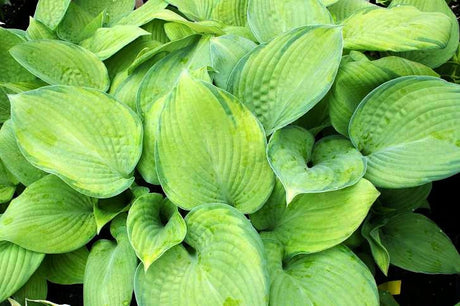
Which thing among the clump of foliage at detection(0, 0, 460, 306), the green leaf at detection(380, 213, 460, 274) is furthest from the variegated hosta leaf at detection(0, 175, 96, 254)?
the green leaf at detection(380, 213, 460, 274)

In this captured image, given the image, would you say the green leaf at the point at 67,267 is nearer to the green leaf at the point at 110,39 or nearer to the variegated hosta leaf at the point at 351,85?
the green leaf at the point at 110,39

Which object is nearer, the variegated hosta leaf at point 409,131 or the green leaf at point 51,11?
the variegated hosta leaf at point 409,131

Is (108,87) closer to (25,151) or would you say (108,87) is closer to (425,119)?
(25,151)

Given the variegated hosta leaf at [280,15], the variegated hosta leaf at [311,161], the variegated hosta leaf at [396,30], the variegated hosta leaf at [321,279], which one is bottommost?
the variegated hosta leaf at [321,279]

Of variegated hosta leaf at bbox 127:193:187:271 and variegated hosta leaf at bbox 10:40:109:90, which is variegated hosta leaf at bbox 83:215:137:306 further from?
variegated hosta leaf at bbox 10:40:109:90

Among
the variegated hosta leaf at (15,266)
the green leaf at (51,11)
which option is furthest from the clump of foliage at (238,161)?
the green leaf at (51,11)

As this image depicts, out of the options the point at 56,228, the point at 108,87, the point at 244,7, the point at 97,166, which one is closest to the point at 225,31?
the point at 244,7
